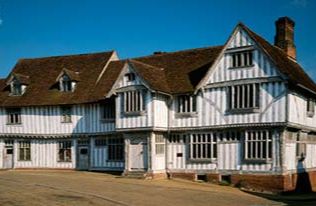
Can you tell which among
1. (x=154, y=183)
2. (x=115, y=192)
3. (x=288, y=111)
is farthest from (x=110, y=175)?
(x=288, y=111)

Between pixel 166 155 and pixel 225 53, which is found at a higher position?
pixel 225 53

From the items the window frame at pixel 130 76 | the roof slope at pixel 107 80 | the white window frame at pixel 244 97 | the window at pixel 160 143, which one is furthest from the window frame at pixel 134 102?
the white window frame at pixel 244 97

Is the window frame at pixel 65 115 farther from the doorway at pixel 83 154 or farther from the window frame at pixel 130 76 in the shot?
the window frame at pixel 130 76

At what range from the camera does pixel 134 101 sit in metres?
34.0

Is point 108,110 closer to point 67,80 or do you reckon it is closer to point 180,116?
point 67,80

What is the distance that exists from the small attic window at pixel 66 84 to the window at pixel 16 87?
14.0ft

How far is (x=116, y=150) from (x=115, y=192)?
12.3 meters

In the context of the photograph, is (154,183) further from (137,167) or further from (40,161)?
(40,161)

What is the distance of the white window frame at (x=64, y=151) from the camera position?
4006 cm

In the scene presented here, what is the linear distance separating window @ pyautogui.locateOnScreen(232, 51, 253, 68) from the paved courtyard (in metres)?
8.27

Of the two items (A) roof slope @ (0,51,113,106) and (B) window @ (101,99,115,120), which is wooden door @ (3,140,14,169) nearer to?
(A) roof slope @ (0,51,113,106)

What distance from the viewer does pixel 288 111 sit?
98.3 ft

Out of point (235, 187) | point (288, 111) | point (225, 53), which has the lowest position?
point (235, 187)

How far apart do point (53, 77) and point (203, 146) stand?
1676 cm
